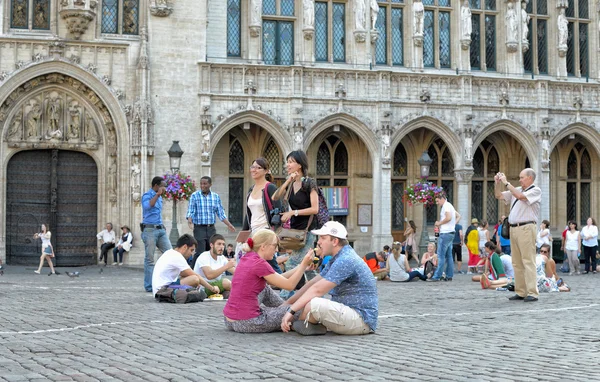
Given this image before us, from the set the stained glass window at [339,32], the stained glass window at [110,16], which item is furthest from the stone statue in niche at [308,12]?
the stained glass window at [110,16]

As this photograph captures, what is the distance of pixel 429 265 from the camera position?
21562mm

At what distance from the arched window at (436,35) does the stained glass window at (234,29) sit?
612cm

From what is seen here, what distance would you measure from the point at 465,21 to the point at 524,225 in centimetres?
1915

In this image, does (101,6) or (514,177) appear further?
(514,177)

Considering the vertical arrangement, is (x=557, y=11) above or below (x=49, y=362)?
above

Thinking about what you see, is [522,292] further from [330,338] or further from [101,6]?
[101,6]

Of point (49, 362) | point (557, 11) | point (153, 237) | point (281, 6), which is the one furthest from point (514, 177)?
point (49, 362)

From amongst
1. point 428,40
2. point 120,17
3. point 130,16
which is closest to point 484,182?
point 428,40

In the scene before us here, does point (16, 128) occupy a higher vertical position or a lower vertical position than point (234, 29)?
lower

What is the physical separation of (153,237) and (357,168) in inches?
632

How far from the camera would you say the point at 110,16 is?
28.6 metres

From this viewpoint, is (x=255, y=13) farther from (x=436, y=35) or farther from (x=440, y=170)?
(x=440, y=170)

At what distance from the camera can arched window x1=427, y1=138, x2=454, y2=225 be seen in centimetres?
3300

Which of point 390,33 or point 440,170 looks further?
point 440,170
